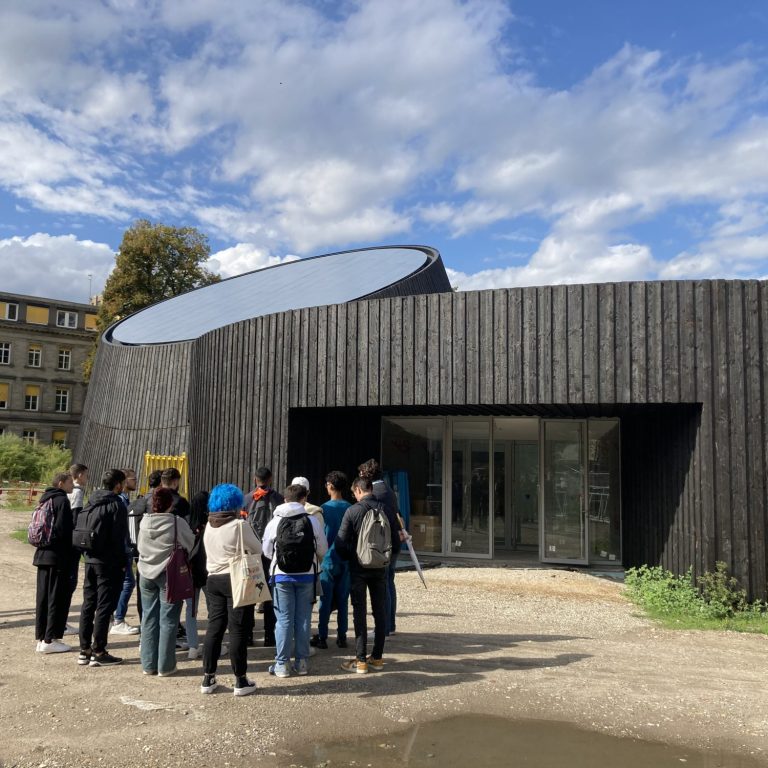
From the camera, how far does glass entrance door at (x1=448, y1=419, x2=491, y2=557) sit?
11.3 meters

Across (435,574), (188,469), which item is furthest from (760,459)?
(188,469)

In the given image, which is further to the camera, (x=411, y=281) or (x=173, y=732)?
(x=411, y=281)

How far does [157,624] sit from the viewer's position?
5.29 meters

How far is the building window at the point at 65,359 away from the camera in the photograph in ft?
160

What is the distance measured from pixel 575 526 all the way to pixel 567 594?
233 cm

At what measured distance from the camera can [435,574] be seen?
390 inches

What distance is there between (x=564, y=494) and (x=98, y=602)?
755 cm

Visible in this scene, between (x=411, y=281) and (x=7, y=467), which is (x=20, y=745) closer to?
(x=411, y=281)

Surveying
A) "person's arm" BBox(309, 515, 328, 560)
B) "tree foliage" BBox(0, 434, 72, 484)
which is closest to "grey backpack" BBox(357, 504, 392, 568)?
"person's arm" BBox(309, 515, 328, 560)

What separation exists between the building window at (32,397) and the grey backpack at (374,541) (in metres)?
47.8

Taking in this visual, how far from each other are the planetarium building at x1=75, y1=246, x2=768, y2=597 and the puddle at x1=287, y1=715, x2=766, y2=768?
4299mm

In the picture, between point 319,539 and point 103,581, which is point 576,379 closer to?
point 319,539

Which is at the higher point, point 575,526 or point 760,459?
point 760,459

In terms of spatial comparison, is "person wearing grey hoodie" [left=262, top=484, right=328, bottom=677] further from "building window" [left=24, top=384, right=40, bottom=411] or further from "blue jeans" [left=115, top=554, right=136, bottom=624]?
"building window" [left=24, top=384, right=40, bottom=411]
